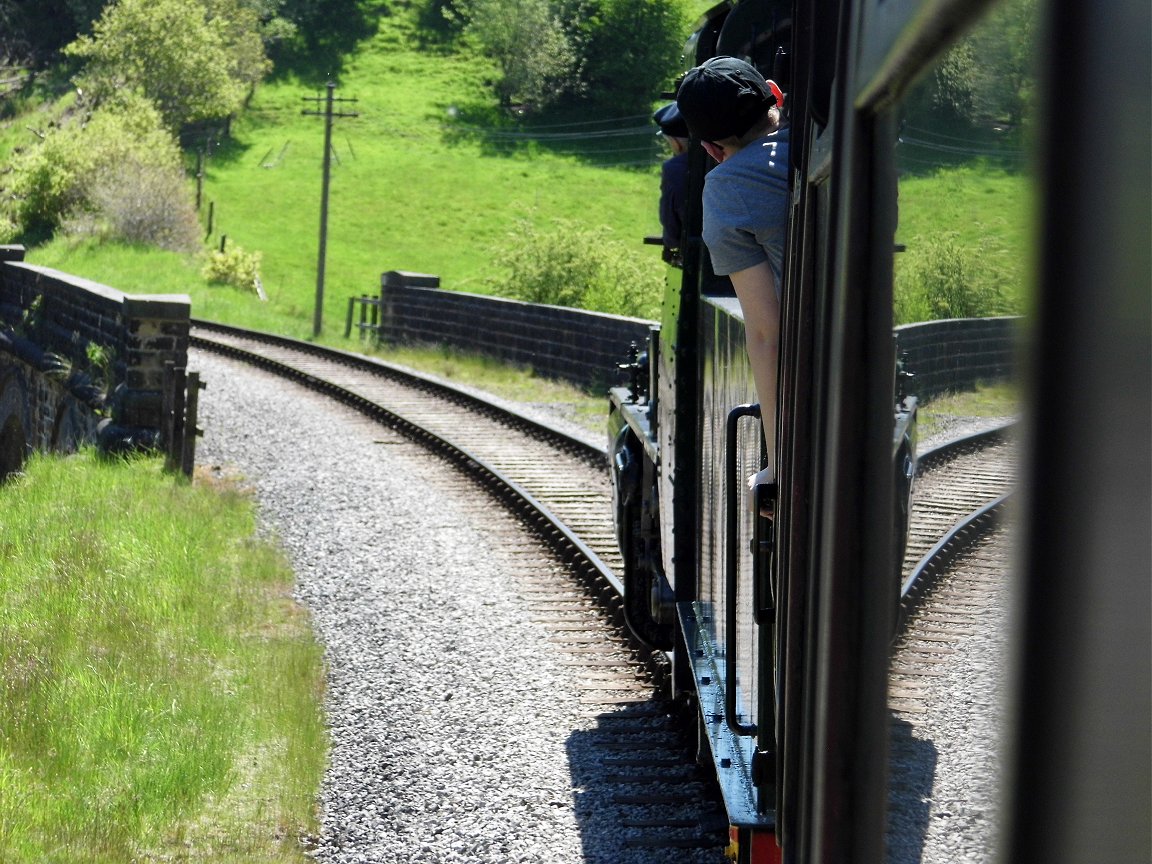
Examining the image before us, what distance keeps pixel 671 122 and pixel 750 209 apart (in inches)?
74.9

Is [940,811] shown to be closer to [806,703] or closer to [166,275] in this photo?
[806,703]

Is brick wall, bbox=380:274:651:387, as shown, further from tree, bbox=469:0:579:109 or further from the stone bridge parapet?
tree, bbox=469:0:579:109

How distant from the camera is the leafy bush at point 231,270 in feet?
136

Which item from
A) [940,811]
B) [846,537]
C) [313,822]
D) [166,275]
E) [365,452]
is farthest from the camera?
[166,275]

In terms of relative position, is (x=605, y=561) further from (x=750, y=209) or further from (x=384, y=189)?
(x=384, y=189)

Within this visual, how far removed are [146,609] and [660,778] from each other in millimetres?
3850

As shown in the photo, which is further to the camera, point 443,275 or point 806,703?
point 443,275

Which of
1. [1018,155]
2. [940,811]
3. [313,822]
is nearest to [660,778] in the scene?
[313,822]

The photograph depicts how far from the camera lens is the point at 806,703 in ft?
6.78

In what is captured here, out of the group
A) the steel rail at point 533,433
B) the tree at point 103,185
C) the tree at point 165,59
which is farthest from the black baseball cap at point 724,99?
the tree at point 165,59

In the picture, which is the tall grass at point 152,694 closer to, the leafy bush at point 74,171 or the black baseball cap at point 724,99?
the black baseball cap at point 724,99

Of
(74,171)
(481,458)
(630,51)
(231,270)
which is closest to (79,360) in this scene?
(481,458)

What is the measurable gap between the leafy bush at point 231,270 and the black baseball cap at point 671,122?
37.2 meters

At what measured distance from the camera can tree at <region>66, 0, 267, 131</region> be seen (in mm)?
73188
